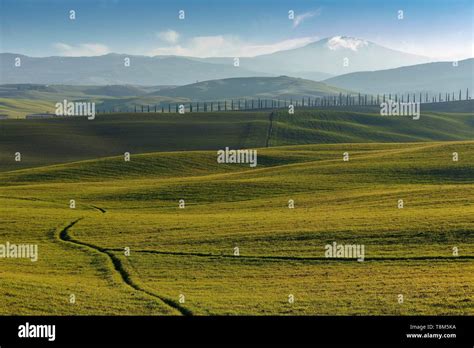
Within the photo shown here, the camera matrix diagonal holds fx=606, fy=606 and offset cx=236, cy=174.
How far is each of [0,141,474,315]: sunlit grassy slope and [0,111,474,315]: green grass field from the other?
0.13 metres

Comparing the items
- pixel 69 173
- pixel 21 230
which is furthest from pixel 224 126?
pixel 21 230

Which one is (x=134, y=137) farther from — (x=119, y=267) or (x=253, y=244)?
(x=119, y=267)

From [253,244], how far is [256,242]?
0.59 metres

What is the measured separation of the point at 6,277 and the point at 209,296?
505 inches

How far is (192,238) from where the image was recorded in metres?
47.4

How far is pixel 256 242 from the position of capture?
4469 centimetres

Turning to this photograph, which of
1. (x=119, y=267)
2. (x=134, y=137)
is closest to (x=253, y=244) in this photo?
(x=119, y=267)

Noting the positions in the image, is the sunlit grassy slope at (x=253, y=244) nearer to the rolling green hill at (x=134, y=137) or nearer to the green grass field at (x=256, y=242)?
the green grass field at (x=256, y=242)

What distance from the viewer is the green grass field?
30.7 meters

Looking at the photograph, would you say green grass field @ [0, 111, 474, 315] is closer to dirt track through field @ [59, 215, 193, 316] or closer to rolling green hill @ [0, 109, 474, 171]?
dirt track through field @ [59, 215, 193, 316]

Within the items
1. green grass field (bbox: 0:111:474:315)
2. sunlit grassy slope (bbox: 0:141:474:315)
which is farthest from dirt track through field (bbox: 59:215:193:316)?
sunlit grassy slope (bbox: 0:141:474:315)

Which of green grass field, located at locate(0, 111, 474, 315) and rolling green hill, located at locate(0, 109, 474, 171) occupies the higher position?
rolling green hill, located at locate(0, 109, 474, 171)

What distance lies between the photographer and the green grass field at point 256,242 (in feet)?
101
